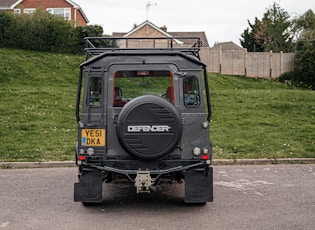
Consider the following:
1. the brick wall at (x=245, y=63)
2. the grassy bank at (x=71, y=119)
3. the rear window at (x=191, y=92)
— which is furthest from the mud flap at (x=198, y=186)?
the brick wall at (x=245, y=63)

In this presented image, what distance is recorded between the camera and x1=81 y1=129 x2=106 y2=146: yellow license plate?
8.02 metres

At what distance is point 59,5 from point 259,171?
43.9 meters

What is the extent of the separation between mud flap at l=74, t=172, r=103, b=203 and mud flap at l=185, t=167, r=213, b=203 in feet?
4.20

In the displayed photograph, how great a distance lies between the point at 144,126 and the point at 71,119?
31.1 ft

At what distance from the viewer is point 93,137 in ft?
26.3

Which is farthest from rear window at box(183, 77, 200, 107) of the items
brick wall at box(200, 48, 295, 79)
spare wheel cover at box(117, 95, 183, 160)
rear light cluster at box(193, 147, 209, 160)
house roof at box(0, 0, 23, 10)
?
house roof at box(0, 0, 23, 10)

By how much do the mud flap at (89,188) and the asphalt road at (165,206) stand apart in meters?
0.18

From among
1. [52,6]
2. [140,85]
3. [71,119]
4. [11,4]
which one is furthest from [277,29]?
[140,85]

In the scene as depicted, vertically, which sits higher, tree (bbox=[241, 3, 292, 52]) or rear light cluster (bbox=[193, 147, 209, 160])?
tree (bbox=[241, 3, 292, 52])

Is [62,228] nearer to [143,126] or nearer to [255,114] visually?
[143,126]

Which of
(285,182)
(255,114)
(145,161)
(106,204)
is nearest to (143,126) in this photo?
(145,161)

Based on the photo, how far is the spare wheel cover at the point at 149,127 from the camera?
7.68 metres

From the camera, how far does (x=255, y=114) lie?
60.4 feet

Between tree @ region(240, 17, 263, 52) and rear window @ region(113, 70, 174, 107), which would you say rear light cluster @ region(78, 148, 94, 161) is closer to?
rear window @ region(113, 70, 174, 107)
